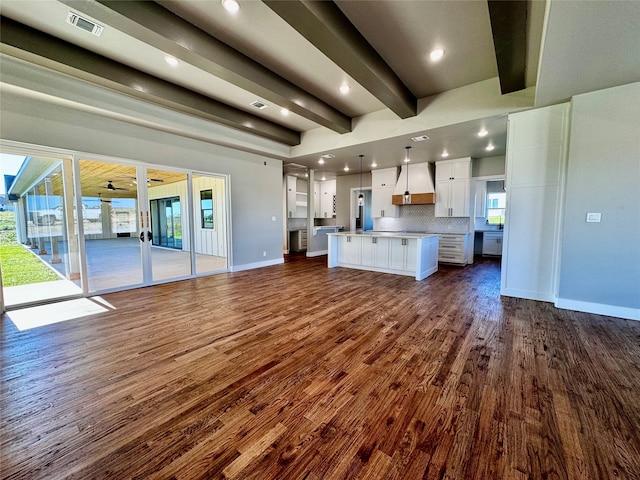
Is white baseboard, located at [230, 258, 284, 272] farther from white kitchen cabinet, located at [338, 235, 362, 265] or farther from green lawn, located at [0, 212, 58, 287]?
green lawn, located at [0, 212, 58, 287]

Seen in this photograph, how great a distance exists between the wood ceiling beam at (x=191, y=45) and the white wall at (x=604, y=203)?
3.88m

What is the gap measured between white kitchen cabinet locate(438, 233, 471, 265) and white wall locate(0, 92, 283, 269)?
453 cm

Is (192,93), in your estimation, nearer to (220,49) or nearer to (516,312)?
(220,49)

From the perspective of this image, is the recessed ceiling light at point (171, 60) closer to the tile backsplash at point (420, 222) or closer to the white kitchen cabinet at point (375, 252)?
the white kitchen cabinet at point (375, 252)

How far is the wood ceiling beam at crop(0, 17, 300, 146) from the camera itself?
2742mm

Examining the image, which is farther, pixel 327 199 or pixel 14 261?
pixel 327 199

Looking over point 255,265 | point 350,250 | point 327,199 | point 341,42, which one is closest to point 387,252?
point 350,250

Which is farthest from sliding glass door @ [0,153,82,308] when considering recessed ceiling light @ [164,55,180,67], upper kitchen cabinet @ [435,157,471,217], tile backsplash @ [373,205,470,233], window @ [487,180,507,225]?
window @ [487,180,507,225]

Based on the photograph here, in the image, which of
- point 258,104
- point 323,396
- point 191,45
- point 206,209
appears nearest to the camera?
point 323,396

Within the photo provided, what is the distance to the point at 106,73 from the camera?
131 inches

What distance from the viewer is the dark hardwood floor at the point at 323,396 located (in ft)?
4.28

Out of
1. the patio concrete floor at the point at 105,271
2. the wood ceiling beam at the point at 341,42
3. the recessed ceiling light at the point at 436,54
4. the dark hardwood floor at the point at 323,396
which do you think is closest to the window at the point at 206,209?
the patio concrete floor at the point at 105,271

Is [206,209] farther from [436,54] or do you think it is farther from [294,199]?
[436,54]

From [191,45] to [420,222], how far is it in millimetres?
6905
